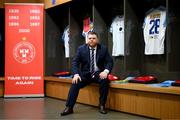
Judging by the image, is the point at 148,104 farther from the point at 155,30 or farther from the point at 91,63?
the point at 155,30

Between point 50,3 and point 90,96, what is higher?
point 50,3

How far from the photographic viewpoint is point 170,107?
4047mm

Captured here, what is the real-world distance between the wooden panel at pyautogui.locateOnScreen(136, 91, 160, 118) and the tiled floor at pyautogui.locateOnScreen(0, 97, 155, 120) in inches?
4.0

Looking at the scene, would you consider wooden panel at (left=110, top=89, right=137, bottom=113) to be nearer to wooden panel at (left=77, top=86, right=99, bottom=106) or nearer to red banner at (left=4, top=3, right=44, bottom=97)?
wooden panel at (left=77, top=86, right=99, bottom=106)

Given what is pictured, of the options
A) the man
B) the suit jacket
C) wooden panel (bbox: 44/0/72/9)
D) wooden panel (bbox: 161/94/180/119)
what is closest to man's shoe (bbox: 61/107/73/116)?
the man

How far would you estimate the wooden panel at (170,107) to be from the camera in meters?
3.96

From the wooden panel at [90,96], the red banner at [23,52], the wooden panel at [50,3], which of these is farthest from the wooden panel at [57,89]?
the wooden panel at [50,3]

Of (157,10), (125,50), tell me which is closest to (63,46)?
(125,50)

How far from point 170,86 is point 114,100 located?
1.04m

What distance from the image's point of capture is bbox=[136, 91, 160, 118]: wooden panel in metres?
4.26

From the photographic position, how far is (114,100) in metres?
4.99

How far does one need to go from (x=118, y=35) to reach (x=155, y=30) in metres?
0.82

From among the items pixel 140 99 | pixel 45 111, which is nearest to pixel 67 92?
pixel 45 111

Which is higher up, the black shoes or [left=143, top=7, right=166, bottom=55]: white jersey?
[left=143, top=7, right=166, bottom=55]: white jersey
